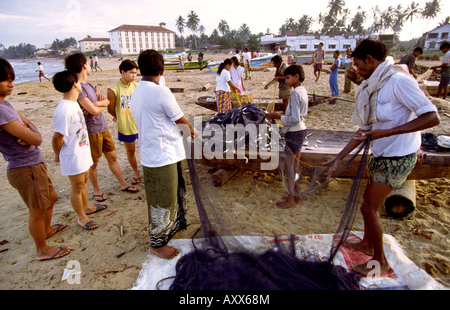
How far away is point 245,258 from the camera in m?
2.55

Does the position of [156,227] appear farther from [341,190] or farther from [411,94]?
[341,190]

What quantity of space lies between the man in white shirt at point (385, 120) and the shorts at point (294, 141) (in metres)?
1.09

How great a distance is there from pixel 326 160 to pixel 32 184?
3700 millimetres

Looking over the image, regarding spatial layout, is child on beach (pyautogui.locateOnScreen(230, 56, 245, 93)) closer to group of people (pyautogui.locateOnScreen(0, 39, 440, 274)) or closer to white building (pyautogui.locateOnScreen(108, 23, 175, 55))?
group of people (pyautogui.locateOnScreen(0, 39, 440, 274))

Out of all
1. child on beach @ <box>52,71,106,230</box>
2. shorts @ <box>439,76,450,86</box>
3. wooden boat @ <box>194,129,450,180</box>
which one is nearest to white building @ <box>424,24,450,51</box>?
shorts @ <box>439,76,450,86</box>

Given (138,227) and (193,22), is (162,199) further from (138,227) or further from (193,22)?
(193,22)

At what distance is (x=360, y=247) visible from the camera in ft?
8.91

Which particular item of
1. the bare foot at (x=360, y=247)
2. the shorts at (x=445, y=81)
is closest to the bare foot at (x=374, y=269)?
the bare foot at (x=360, y=247)

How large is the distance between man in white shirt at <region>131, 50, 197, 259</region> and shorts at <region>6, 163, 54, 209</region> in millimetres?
1090

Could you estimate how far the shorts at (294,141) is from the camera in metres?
3.50

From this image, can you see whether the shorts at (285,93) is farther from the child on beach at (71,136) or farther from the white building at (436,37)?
the white building at (436,37)

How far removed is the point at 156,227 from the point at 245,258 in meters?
0.99

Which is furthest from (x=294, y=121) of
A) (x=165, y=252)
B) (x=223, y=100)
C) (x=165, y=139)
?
(x=223, y=100)
